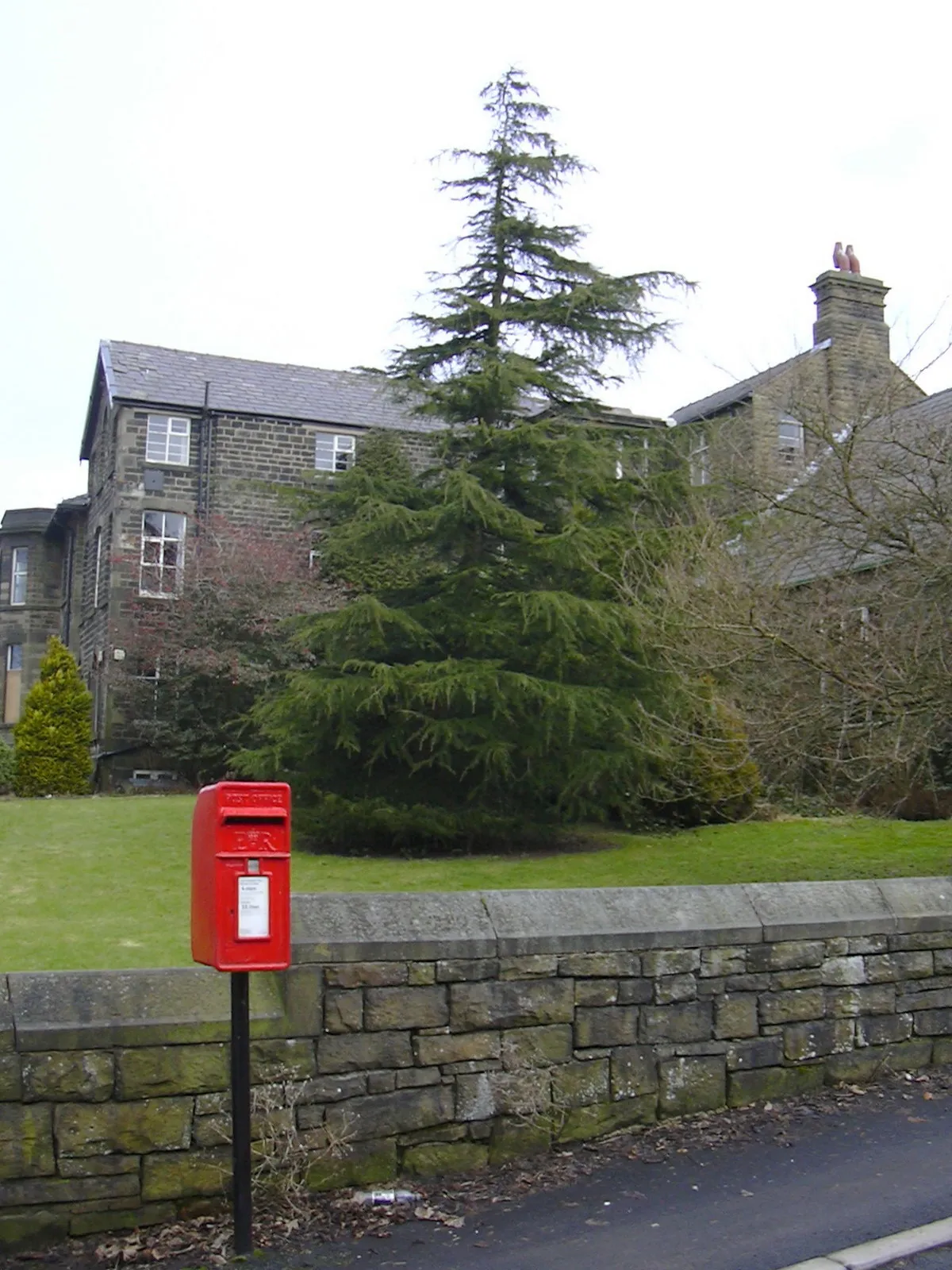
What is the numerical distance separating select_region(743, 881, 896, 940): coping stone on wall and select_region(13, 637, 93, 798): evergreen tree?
60.9 feet

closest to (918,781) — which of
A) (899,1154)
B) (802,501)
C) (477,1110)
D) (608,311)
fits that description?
(802,501)

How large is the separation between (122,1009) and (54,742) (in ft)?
62.8

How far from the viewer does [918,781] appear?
15.4 m

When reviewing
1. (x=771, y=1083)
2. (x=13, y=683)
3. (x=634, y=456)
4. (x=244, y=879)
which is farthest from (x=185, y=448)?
(x=244, y=879)

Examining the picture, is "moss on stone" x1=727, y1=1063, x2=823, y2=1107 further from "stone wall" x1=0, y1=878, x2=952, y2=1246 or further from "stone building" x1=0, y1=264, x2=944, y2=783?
"stone building" x1=0, y1=264, x2=944, y2=783

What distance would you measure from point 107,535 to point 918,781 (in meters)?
19.7

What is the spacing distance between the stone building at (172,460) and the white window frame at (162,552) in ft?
0.11

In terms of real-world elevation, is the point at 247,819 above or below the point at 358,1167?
above

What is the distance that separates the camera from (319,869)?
12383 millimetres

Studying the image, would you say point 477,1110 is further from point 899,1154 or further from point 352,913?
point 899,1154

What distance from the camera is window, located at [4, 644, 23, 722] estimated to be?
3559 centimetres

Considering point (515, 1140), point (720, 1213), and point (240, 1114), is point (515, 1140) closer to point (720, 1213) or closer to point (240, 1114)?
point (720, 1213)

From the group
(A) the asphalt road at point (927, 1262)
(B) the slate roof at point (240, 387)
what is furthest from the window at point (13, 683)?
(A) the asphalt road at point (927, 1262)

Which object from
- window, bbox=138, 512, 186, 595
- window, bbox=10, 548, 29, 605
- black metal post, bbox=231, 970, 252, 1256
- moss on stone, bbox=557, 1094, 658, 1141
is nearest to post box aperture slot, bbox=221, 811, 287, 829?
black metal post, bbox=231, 970, 252, 1256
